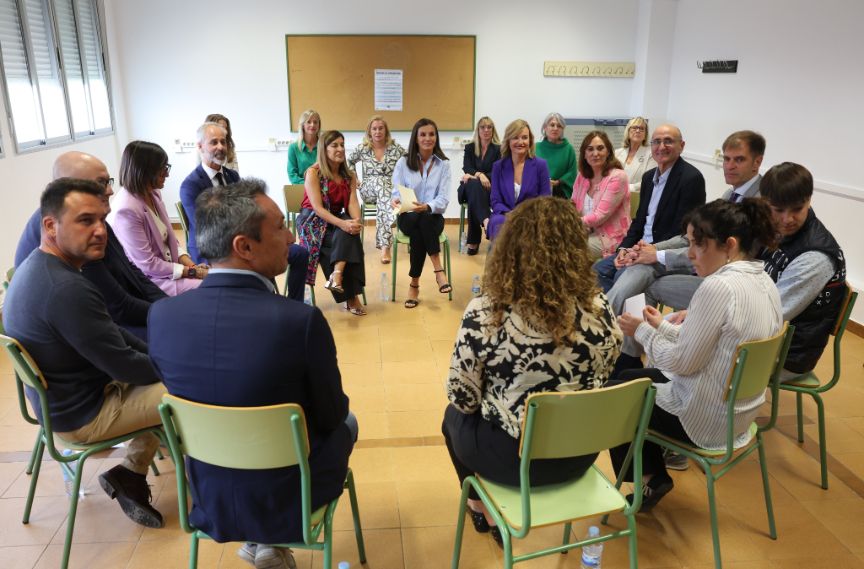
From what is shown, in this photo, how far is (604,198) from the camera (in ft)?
12.7

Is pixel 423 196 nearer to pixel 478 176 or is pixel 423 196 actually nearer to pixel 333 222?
pixel 333 222

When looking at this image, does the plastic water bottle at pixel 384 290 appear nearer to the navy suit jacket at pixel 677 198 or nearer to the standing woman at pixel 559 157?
the standing woman at pixel 559 157

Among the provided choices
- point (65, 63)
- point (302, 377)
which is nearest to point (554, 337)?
point (302, 377)

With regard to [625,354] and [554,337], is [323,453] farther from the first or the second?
[625,354]

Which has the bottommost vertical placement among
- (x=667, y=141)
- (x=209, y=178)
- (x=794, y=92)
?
(x=209, y=178)

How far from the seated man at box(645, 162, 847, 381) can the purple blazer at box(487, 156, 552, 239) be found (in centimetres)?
211

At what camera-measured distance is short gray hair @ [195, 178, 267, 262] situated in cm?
159

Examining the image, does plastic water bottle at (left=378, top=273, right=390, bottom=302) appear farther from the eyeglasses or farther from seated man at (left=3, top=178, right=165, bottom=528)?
seated man at (left=3, top=178, right=165, bottom=528)

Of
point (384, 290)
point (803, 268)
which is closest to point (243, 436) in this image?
point (803, 268)

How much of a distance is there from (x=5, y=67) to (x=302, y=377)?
14.1 ft

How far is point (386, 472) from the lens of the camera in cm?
257

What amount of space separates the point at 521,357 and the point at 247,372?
27.3 inches

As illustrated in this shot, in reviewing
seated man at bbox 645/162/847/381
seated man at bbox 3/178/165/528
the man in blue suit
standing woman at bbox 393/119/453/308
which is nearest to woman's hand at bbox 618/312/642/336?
seated man at bbox 645/162/847/381

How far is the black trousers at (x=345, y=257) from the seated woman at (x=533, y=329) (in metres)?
2.66
